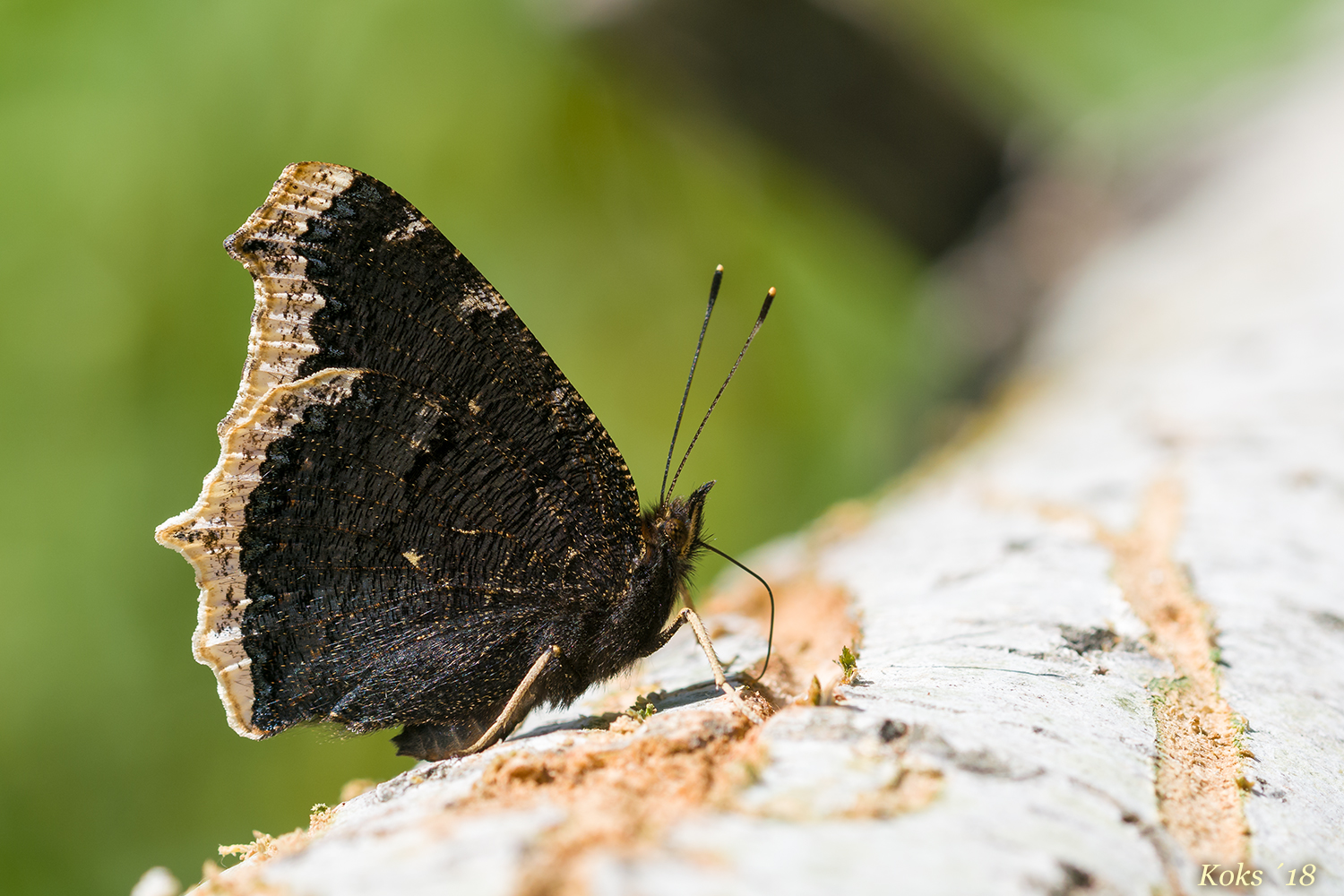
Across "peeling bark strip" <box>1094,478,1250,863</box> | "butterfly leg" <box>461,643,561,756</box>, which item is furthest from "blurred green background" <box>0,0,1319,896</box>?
"butterfly leg" <box>461,643,561,756</box>

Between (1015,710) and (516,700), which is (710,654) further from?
(1015,710)

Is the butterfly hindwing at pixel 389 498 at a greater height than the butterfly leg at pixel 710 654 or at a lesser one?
greater

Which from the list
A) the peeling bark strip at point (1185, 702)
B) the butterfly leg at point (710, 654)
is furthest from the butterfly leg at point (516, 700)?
the peeling bark strip at point (1185, 702)

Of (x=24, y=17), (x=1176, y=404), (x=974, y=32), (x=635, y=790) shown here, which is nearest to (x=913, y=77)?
A: (x=1176, y=404)

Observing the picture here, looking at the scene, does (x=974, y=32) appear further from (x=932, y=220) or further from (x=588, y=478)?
(x=588, y=478)

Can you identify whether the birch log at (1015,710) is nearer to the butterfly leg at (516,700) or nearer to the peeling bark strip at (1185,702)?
the peeling bark strip at (1185,702)

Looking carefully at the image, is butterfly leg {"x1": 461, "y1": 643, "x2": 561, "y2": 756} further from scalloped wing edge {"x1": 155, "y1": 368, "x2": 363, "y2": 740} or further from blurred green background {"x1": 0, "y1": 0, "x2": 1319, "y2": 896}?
blurred green background {"x1": 0, "y1": 0, "x2": 1319, "y2": 896}
